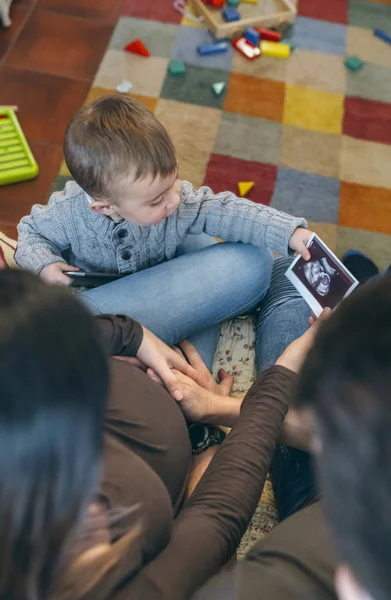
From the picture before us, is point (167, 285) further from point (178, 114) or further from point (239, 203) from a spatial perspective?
point (178, 114)

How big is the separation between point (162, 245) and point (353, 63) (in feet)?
4.13

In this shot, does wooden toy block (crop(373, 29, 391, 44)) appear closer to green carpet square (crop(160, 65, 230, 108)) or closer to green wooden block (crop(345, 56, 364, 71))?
green wooden block (crop(345, 56, 364, 71))

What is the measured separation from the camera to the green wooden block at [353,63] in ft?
6.87

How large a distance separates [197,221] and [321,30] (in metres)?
1.35

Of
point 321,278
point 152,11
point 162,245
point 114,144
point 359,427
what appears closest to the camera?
point 359,427

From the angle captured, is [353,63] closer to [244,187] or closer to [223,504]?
[244,187]

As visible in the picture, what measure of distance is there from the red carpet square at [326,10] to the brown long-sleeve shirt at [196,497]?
5.79ft

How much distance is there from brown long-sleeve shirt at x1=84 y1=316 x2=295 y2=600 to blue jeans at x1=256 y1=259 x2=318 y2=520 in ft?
0.47

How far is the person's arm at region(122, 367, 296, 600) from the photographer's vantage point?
74cm

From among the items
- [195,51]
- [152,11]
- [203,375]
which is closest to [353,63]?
[195,51]

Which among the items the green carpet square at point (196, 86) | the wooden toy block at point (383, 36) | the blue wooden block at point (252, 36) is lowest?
the green carpet square at point (196, 86)

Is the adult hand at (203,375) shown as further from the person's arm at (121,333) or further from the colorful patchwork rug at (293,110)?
the colorful patchwork rug at (293,110)

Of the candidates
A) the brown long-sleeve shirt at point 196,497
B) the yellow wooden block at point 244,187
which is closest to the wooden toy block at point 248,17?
the yellow wooden block at point 244,187

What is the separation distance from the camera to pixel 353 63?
82.4 inches
